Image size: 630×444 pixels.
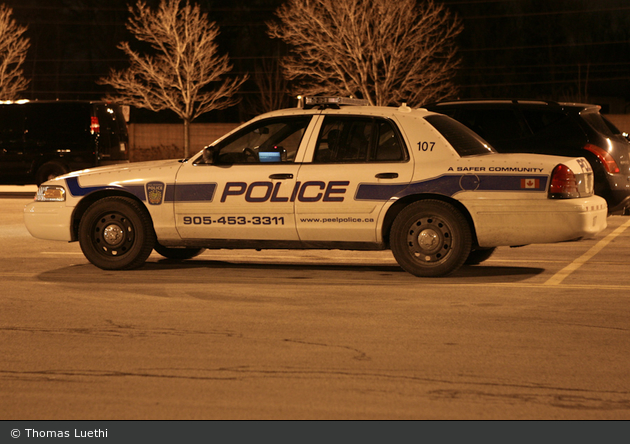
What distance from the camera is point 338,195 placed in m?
9.23

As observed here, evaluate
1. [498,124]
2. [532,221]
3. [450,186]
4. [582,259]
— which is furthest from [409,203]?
[498,124]

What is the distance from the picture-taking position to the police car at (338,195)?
8953 millimetres

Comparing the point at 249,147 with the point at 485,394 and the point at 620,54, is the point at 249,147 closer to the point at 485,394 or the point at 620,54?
the point at 485,394

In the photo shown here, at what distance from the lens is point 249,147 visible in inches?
381

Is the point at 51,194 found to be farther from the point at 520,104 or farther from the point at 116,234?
the point at 520,104

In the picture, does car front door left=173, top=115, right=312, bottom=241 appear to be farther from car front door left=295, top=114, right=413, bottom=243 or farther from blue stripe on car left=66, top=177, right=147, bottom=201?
blue stripe on car left=66, top=177, right=147, bottom=201

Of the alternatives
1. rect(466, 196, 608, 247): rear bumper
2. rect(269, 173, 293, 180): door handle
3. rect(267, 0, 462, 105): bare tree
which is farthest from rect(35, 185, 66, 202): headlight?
rect(267, 0, 462, 105): bare tree

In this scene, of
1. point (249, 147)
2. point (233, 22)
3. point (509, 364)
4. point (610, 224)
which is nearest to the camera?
point (509, 364)

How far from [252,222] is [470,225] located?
208 cm

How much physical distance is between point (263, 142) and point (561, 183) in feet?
9.52

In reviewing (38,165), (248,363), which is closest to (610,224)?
(248,363)

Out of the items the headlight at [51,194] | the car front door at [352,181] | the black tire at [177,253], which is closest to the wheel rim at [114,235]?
the headlight at [51,194]

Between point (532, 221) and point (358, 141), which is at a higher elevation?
point (358, 141)

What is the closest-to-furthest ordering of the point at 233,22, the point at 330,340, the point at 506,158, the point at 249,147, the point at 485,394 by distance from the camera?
the point at 485,394, the point at 330,340, the point at 506,158, the point at 249,147, the point at 233,22
